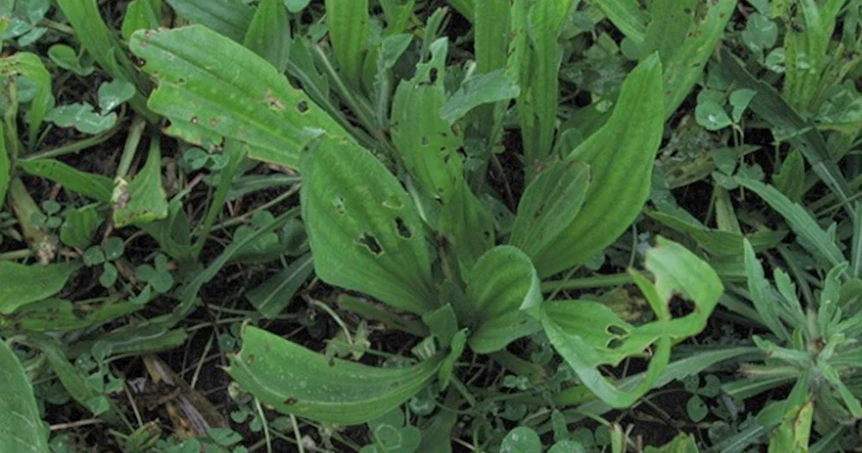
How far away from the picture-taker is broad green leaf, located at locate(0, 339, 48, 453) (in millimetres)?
1471

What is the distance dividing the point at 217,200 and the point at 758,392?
3.00 ft

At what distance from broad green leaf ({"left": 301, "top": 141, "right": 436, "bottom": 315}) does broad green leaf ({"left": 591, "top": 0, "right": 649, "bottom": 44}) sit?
21.0 inches

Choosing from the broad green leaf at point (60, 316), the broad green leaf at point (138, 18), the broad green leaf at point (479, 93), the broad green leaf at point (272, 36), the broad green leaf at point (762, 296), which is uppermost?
the broad green leaf at point (138, 18)

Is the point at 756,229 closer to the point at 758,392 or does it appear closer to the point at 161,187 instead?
the point at 758,392

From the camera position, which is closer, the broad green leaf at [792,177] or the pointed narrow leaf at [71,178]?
the pointed narrow leaf at [71,178]

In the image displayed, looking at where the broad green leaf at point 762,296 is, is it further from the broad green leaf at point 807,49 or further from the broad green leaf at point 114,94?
Answer: the broad green leaf at point 114,94

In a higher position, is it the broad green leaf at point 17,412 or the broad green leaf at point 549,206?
the broad green leaf at point 549,206

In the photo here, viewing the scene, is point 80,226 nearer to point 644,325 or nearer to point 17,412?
point 17,412

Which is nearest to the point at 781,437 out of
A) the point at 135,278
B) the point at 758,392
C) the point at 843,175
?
the point at 758,392

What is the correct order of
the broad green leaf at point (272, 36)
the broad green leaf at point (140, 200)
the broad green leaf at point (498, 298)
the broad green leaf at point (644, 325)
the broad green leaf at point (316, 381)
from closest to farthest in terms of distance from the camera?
the broad green leaf at point (644, 325), the broad green leaf at point (316, 381), the broad green leaf at point (498, 298), the broad green leaf at point (140, 200), the broad green leaf at point (272, 36)

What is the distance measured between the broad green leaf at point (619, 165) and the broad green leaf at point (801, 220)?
0.33m

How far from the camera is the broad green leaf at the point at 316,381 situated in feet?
4.51

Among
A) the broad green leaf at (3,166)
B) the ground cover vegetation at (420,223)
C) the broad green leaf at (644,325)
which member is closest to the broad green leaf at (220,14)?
the ground cover vegetation at (420,223)

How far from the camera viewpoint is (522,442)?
5.18ft
